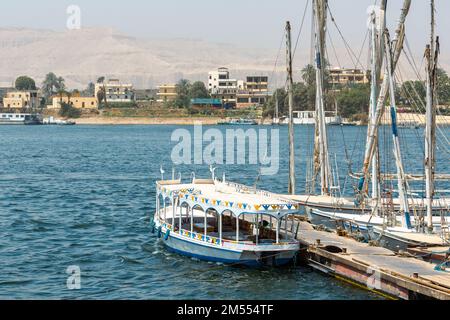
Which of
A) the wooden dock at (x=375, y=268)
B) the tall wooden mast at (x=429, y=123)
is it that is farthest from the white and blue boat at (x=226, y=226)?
the tall wooden mast at (x=429, y=123)

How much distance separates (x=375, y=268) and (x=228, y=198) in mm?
9271

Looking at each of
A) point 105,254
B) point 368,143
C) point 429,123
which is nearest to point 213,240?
point 105,254

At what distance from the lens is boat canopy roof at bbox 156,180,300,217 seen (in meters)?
42.1

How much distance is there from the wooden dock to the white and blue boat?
1273 mm

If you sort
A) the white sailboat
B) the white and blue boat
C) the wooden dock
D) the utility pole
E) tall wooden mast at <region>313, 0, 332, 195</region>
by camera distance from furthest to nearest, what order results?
the utility pole
tall wooden mast at <region>313, 0, 332, 195</region>
the white sailboat
the white and blue boat
the wooden dock

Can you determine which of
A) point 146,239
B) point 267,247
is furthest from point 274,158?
point 267,247

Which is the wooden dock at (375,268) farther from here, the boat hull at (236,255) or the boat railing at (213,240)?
the boat railing at (213,240)

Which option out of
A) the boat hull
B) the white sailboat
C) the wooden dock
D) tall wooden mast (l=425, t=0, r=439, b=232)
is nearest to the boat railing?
the boat hull

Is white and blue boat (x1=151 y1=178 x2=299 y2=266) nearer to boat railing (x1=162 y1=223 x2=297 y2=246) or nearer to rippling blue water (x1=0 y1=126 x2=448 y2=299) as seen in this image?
boat railing (x1=162 y1=223 x2=297 y2=246)

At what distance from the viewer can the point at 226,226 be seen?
4791 cm

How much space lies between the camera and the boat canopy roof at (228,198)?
42062mm

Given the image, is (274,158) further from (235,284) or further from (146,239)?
(235,284)

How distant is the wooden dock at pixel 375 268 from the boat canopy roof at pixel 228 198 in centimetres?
250

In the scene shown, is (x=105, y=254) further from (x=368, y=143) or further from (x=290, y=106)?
(x=290, y=106)
